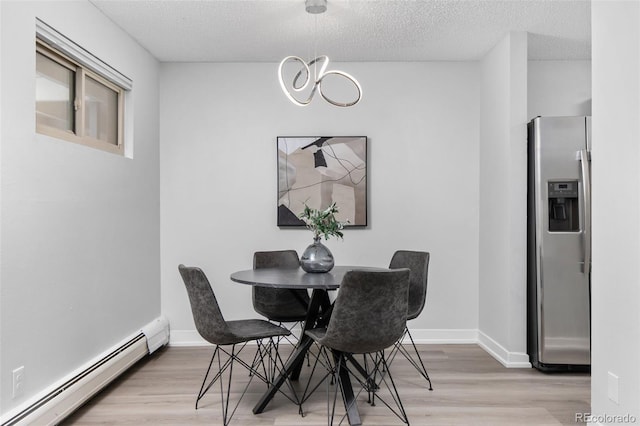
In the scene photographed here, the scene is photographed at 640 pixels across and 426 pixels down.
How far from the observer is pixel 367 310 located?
97.1 inches

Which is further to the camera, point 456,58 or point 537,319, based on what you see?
point 456,58

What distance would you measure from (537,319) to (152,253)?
3184 mm

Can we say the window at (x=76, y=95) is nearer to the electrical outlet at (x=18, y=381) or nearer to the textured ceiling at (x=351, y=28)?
the textured ceiling at (x=351, y=28)

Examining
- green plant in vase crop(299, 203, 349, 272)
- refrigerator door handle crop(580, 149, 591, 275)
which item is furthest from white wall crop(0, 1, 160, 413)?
refrigerator door handle crop(580, 149, 591, 275)

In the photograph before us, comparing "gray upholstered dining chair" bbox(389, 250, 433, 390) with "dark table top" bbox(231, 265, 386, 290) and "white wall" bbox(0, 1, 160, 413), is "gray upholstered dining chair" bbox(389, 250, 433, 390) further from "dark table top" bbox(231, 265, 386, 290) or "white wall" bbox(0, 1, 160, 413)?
"white wall" bbox(0, 1, 160, 413)

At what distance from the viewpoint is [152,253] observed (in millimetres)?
4277

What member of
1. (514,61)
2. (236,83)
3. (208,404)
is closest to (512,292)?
(514,61)

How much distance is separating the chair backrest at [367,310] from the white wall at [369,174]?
201 centimetres

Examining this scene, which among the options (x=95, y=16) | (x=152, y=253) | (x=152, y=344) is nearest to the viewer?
(x=95, y=16)

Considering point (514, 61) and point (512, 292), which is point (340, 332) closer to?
point (512, 292)

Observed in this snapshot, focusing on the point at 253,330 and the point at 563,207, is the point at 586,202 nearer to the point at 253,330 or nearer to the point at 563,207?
the point at 563,207


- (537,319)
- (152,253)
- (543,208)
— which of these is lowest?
(537,319)

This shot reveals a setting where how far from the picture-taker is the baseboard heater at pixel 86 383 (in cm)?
241

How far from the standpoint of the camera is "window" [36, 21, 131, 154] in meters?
2.73
